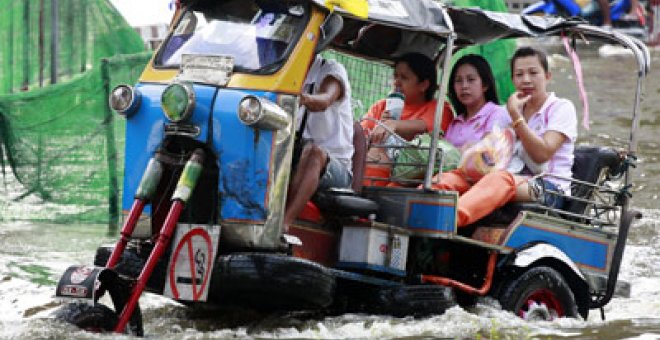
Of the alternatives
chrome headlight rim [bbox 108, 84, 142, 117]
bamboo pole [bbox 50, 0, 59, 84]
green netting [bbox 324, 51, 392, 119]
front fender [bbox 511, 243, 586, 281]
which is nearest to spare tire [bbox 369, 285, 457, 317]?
front fender [bbox 511, 243, 586, 281]

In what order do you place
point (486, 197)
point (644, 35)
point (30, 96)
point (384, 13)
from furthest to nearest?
point (644, 35)
point (30, 96)
point (486, 197)
point (384, 13)

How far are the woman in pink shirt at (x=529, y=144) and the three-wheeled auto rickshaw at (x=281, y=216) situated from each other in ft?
0.61

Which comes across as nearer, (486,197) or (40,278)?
(486,197)

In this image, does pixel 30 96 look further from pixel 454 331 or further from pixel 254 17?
pixel 454 331

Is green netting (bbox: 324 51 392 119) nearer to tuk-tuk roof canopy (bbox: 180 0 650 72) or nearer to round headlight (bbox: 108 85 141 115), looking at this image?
tuk-tuk roof canopy (bbox: 180 0 650 72)

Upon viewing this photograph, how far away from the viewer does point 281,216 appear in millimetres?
7094

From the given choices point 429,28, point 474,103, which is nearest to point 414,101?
point 474,103

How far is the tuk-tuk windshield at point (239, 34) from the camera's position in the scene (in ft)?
24.2

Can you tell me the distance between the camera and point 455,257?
27.9ft

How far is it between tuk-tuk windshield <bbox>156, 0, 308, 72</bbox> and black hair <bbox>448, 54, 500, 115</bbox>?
1.87m

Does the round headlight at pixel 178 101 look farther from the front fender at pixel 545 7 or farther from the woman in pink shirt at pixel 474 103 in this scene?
the front fender at pixel 545 7

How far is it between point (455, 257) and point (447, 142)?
856 mm

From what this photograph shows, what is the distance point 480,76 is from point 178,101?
108 inches

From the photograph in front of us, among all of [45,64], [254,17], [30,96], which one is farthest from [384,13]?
[45,64]
